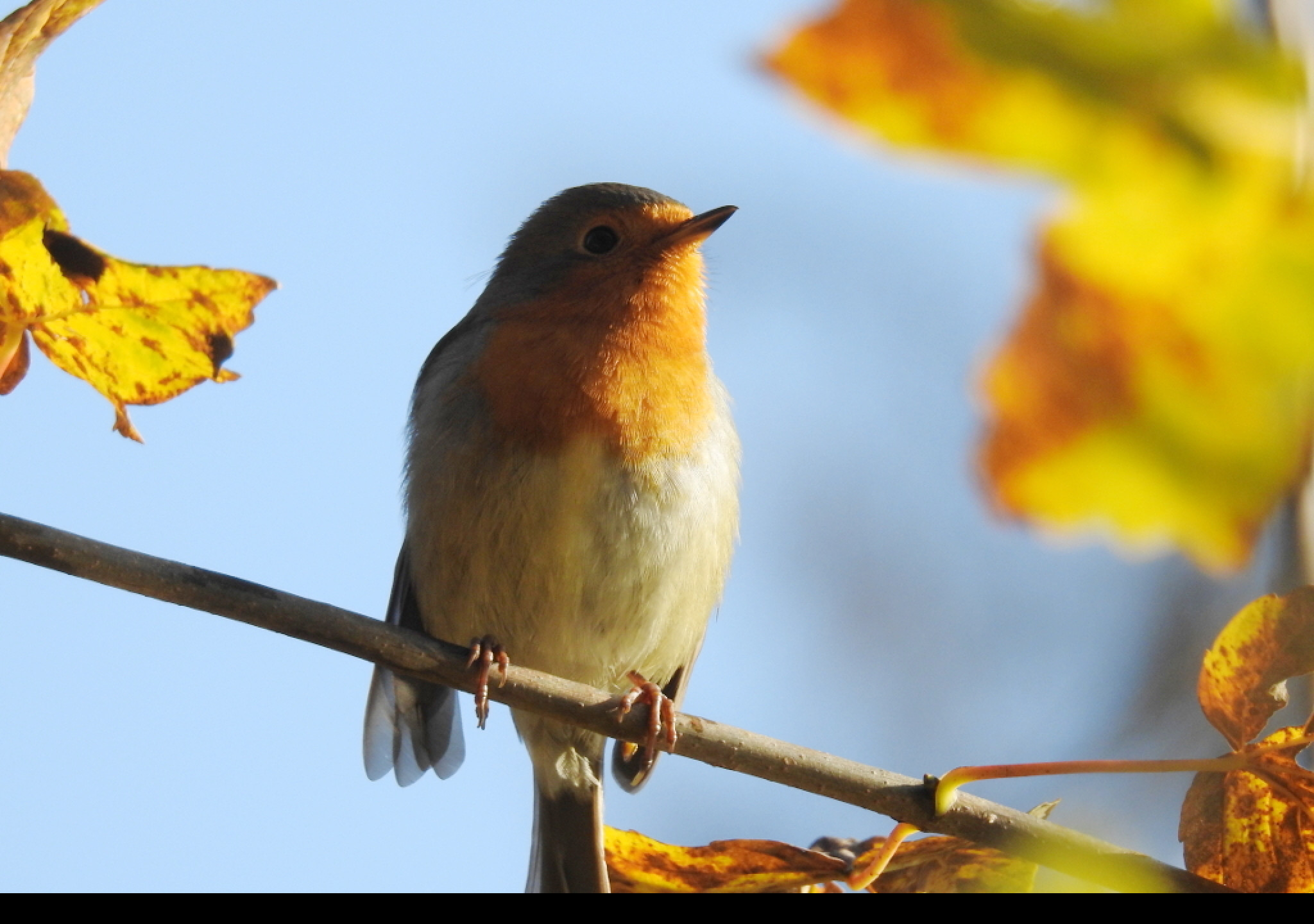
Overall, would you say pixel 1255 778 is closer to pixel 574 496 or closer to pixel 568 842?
pixel 574 496

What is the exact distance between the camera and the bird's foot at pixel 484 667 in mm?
2543

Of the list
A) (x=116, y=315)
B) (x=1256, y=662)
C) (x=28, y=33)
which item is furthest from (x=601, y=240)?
(x=1256, y=662)

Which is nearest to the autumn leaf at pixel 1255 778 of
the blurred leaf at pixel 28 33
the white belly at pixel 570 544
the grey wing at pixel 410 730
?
the blurred leaf at pixel 28 33

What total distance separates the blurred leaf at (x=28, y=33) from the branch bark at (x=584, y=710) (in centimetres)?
79

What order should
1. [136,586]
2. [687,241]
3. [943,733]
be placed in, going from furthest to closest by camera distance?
[943,733], [687,241], [136,586]

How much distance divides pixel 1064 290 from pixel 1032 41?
16 centimetres

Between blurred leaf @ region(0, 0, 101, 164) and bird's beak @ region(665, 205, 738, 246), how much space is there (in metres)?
2.96

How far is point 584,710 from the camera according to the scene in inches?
104

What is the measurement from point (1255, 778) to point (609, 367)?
2.50 metres

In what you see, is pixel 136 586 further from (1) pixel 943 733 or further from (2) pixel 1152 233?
(1) pixel 943 733

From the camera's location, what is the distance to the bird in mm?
3908

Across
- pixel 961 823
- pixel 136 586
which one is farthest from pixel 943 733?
pixel 136 586

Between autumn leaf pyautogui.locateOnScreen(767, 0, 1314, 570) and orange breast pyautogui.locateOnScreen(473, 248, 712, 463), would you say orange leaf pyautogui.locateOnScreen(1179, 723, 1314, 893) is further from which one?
orange breast pyautogui.locateOnScreen(473, 248, 712, 463)
